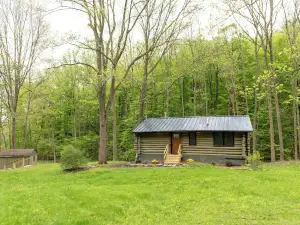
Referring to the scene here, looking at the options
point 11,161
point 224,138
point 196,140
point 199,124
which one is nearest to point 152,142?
point 196,140

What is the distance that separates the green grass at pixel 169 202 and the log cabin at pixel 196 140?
5.39m

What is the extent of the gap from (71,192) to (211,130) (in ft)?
38.2

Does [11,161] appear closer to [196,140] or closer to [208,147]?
[196,140]

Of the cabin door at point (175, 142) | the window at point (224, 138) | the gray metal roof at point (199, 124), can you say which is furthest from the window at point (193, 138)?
the window at point (224, 138)

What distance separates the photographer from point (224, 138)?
18469mm

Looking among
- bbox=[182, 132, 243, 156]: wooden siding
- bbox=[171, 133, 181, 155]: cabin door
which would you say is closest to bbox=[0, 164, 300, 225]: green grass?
bbox=[182, 132, 243, 156]: wooden siding

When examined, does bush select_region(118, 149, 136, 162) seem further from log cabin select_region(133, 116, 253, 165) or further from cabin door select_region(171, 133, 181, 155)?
cabin door select_region(171, 133, 181, 155)

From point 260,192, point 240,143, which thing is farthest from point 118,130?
point 260,192

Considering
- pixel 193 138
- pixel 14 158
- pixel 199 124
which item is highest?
pixel 199 124

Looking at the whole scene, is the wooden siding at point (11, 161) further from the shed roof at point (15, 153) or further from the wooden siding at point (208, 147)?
the wooden siding at point (208, 147)

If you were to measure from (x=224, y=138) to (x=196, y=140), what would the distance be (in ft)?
7.09

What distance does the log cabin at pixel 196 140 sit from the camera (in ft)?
59.0

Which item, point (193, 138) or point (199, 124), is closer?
point (193, 138)

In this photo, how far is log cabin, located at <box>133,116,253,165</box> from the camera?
1797 centimetres
